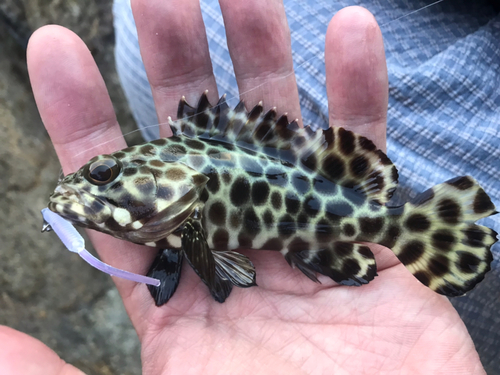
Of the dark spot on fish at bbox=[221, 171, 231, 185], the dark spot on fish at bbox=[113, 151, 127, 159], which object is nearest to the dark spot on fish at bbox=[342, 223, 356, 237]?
the dark spot on fish at bbox=[221, 171, 231, 185]

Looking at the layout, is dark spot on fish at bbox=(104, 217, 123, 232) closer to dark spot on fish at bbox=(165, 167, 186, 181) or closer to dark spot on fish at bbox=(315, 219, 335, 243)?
dark spot on fish at bbox=(165, 167, 186, 181)

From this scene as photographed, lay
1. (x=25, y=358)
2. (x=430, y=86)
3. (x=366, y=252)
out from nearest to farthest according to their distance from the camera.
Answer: (x=25, y=358) < (x=366, y=252) < (x=430, y=86)

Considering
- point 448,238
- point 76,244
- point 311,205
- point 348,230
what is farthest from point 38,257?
point 448,238

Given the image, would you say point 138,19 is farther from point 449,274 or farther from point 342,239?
point 449,274

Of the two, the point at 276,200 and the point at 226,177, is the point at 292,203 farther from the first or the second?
the point at 226,177

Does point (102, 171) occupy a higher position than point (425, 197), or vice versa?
point (102, 171)

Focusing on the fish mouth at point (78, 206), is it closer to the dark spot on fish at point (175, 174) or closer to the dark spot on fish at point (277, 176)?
the dark spot on fish at point (175, 174)

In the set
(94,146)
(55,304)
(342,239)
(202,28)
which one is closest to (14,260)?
(55,304)
